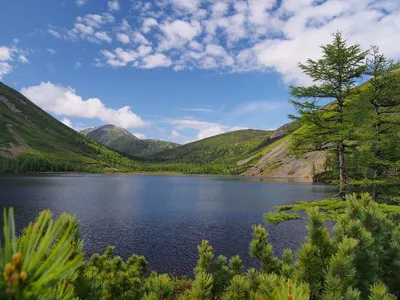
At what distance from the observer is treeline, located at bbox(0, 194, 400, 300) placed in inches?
53.5

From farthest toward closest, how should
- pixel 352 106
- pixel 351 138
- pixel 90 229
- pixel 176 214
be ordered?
1. pixel 176 214
2. pixel 90 229
3. pixel 352 106
4. pixel 351 138

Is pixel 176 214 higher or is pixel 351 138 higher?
pixel 351 138

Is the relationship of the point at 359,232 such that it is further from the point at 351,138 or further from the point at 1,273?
the point at 351,138

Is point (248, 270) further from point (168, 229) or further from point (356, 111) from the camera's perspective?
point (168, 229)

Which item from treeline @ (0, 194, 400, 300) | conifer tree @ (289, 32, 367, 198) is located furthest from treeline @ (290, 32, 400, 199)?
treeline @ (0, 194, 400, 300)

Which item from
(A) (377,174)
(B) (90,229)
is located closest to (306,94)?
(A) (377,174)

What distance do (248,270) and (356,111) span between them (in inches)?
674

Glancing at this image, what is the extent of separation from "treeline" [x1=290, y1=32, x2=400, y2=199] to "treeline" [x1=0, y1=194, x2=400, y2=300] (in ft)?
41.3

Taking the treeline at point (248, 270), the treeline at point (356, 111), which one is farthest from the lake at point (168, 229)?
the treeline at point (248, 270)

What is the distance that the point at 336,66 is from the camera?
19281 mm

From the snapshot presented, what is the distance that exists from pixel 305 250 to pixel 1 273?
5.25 meters

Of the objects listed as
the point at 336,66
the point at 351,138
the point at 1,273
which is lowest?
the point at 1,273

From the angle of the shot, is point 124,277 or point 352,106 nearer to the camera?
point 124,277

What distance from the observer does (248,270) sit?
6.33 m
